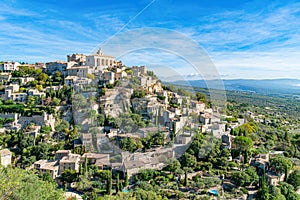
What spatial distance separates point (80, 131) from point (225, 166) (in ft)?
18.1

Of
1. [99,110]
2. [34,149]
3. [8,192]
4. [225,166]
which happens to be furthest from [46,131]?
[225,166]

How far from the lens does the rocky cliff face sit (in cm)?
959

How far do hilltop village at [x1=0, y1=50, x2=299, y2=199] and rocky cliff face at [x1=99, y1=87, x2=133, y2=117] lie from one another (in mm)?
44

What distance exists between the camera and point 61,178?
→ 7434 mm

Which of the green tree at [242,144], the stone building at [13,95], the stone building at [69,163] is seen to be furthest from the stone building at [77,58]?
the green tree at [242,144]

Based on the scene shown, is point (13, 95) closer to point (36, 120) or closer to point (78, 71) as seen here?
point (36, 120)

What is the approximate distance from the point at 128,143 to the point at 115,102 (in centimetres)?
276

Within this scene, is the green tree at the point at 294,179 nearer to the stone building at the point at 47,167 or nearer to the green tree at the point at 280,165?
the green tree at the point at 280,165

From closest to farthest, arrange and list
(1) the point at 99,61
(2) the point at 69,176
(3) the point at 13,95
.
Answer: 1. (2) the point at 69,176
2. (3) the point at 13,95
3. (1) the point at 99,61

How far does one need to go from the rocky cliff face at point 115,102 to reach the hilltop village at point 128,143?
0.04 meters

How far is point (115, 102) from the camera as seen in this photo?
9898mm

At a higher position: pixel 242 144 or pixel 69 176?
pixel 242 144

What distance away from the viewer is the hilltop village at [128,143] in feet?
23.4

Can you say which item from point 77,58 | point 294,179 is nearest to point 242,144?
point 294,179
